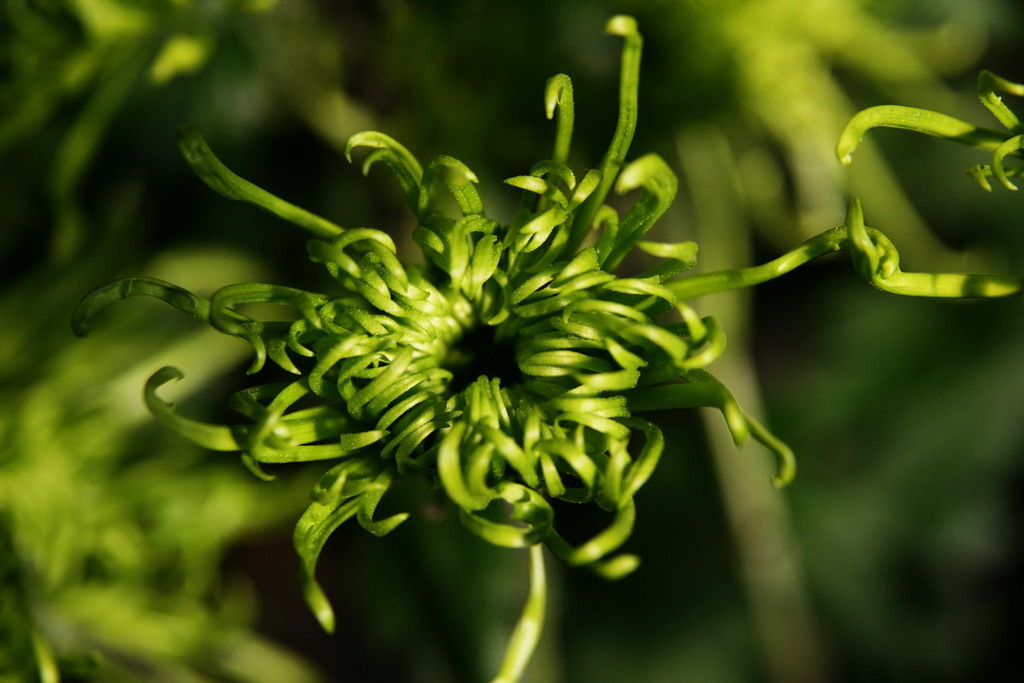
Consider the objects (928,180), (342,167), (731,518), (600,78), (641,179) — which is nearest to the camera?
(641,179)

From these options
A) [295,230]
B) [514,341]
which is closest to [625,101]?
[514,341]

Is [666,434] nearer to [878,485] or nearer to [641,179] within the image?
[878,485]

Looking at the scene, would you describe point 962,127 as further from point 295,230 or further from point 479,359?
point 295,230

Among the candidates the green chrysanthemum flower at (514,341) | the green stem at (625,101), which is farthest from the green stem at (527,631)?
the green stem at (625,101)

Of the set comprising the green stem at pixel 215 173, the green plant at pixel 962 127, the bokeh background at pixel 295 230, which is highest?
the green plant at pixel 962 127

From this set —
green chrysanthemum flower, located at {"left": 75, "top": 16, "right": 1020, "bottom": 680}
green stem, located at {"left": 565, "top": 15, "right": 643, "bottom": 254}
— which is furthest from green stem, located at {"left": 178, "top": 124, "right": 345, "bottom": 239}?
green stem, located at {"left": 565, "top": 15, "right": 643, "bottom": 254}

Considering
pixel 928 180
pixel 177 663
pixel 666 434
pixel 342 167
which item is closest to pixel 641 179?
pixel 342 167

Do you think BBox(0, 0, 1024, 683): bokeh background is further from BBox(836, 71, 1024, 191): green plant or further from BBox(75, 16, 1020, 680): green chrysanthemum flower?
BBox(836, 71, 1024, 191): green plant

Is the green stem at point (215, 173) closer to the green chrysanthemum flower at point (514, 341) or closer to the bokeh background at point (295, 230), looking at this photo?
the green chrysanthemum flower at point (514, 341)
